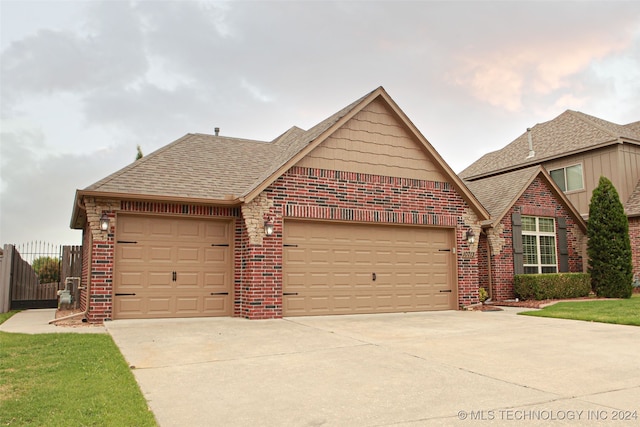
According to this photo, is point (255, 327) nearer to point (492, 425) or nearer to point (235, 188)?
point (235, 188)

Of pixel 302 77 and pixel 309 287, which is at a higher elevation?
pixel 302 77

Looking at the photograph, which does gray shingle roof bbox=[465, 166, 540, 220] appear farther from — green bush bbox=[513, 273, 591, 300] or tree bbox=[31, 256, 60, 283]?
tree bbox=[31, 256, 60, 283]

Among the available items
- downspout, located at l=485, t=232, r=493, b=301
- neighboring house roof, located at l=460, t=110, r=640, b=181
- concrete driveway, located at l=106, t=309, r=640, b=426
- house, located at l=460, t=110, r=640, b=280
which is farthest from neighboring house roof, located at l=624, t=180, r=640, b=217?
concrete driveway, located at l=106, t=309, r=640, b=426

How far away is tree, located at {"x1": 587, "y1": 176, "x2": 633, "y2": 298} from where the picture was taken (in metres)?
16.2

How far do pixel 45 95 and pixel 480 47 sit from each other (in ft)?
43.9

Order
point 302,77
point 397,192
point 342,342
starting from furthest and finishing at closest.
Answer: point 302,77 → point 397,192 → point 342,342

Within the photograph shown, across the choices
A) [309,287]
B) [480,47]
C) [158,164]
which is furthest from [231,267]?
[480,47]

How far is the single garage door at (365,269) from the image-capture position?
12109 millimetres

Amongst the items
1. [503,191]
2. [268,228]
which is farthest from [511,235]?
[268,228]

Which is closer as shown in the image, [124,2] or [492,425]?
[492,425]

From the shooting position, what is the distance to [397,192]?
13367mm

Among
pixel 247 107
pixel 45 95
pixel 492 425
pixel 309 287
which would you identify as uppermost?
pixel 247 107

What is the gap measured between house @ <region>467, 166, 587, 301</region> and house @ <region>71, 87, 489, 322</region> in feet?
7.09

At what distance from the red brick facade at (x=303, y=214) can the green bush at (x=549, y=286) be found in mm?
2527
